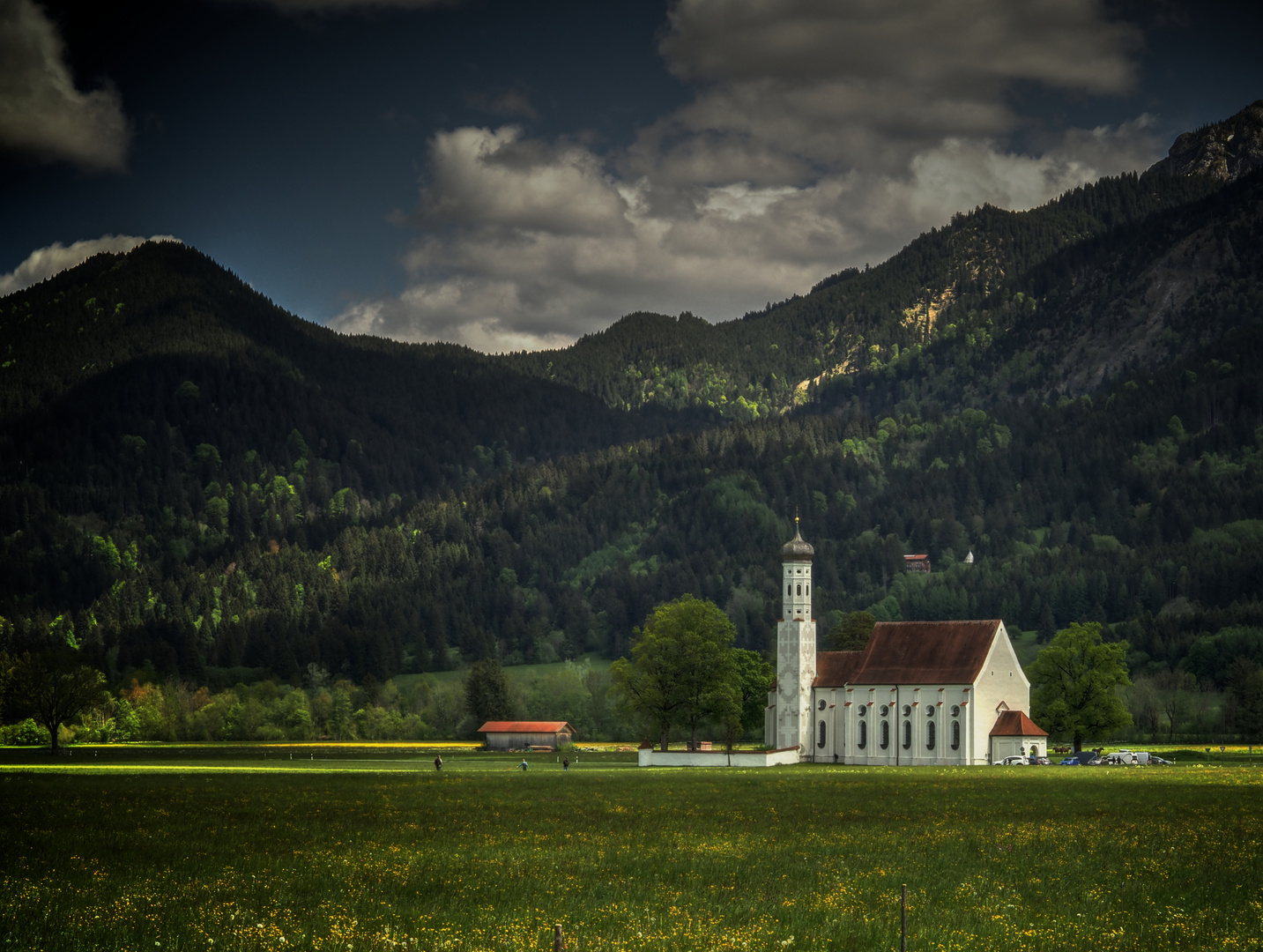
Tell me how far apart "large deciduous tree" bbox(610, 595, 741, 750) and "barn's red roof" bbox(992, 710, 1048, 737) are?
1915 cm

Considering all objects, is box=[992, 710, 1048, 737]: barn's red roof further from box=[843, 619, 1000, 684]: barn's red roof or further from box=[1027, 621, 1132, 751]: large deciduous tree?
box=[1027, 621, 1132, 751]: large deciduous tree

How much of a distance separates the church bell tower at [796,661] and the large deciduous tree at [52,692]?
60.5m

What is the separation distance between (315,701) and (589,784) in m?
102

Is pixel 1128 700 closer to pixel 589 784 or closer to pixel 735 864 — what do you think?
pixel 589 784

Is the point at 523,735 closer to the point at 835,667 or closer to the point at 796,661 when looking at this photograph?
the point at 796,661

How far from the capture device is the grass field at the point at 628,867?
27203 millimetres

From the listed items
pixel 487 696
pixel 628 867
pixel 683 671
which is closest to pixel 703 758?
pixel 683 671

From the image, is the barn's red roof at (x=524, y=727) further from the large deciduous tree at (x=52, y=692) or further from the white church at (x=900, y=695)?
the large deciduous tree at (x=52, y=692)

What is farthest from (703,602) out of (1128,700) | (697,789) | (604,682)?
(604,682)

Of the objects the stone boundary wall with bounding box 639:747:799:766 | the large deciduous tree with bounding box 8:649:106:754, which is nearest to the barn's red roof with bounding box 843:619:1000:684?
the stone boundary wall with bounding box 639:747:799:766

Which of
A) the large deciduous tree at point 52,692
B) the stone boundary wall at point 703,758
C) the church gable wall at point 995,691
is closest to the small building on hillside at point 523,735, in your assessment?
the large deciduous tree at point 52,692

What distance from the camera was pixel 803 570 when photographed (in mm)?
112438

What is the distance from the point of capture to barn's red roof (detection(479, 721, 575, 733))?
476 ft

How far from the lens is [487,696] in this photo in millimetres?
157500
